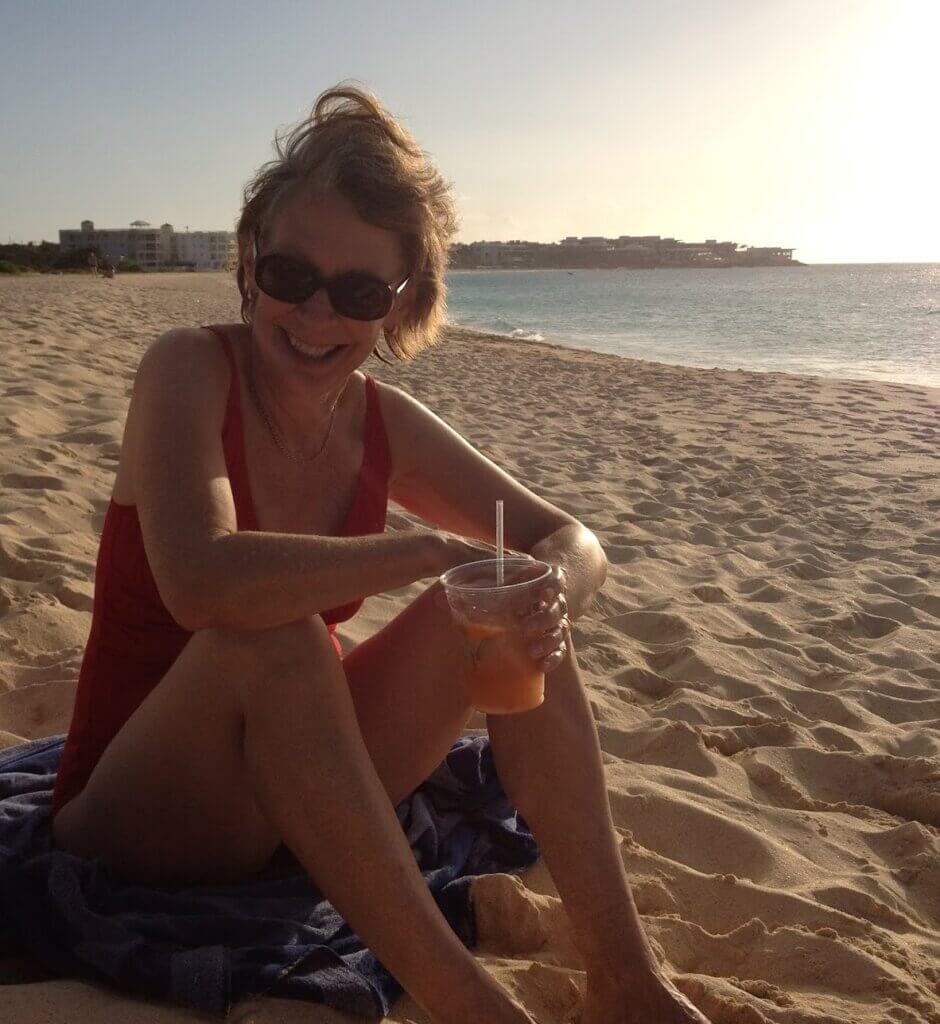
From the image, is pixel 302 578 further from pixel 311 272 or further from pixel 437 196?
pixel 437 196

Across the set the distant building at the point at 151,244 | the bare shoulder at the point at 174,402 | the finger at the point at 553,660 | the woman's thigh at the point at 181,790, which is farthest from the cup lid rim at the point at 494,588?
the distant building at the point at 151,244

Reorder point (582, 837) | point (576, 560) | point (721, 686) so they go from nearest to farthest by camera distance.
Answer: point (582, 837)
point (576, 560)
point (721, 686)

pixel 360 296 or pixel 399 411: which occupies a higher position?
pixel 360 296

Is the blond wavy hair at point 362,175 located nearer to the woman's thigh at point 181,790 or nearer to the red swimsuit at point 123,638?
the red swimsuit at point 123,638

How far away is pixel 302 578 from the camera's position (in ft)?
4.81

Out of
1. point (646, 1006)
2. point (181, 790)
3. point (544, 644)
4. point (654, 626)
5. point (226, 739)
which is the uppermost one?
point (544, 644)

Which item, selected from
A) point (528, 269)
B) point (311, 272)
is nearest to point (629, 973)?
point (311, 272)

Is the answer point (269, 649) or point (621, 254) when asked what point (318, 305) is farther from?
point (621, 254)

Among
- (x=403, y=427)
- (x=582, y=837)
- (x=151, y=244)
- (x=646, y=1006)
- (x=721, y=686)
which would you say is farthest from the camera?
(x=151, y=244)

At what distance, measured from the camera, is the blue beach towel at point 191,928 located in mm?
1441

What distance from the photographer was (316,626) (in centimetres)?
149

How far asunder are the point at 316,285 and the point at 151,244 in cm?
11272

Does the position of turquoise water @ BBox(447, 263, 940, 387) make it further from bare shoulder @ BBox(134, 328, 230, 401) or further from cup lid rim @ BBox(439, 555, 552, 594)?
cup lid rim @ BBox(439, 555, 552, 594)

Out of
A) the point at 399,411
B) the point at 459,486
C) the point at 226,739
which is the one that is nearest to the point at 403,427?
the point at 399,411
